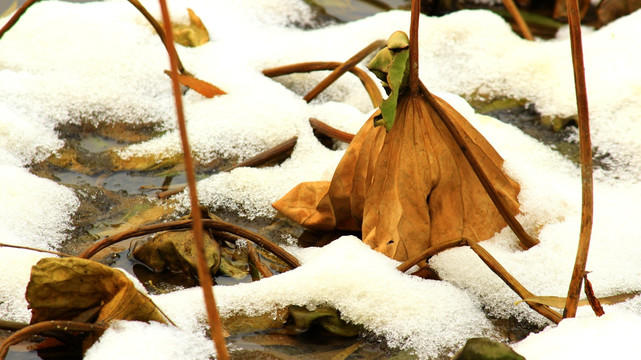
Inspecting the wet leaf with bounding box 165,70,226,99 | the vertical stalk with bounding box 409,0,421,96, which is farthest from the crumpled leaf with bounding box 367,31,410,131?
the wet leaf with bounding box 165,70,226,99

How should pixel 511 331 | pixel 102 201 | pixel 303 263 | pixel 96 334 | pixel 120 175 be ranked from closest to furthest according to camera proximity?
pixel 96 334 → pixel 511 331 → pixel 303 263 → pixel 102 201 → pixel 120 175

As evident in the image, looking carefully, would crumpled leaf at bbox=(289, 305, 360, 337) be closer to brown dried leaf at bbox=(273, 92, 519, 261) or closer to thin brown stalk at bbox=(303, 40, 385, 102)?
brown dried leaf at bbox=(273, 92, 519, 261)

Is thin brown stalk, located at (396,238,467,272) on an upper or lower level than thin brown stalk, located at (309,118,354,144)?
lower

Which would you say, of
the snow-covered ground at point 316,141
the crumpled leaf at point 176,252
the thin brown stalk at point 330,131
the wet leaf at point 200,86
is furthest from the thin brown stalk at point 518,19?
the crumpled leaf at point 176,252

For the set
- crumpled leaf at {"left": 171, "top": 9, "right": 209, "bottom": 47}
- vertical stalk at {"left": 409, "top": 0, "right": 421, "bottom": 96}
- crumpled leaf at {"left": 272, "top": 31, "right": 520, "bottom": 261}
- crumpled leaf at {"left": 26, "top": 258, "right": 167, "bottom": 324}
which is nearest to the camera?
crumpled leaf at {"left": 26, "top": 258, "right": 167, "bottom": 324}

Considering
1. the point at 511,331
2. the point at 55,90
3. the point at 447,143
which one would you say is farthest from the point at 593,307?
the point at 55,90

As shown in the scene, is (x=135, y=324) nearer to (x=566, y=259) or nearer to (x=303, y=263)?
(x=303, y=263)

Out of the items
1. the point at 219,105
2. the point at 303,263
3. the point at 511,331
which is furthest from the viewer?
the point at 219,105
